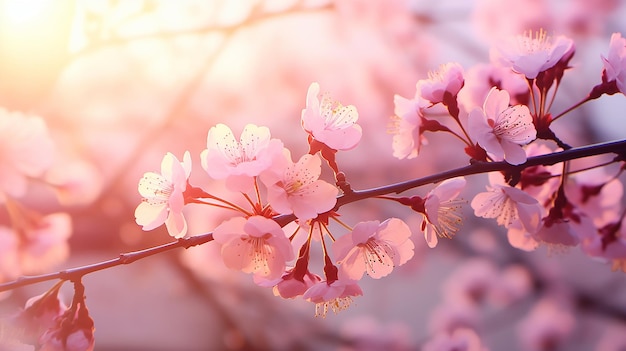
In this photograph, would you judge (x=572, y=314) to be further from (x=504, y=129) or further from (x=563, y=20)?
(x=504, y=129)

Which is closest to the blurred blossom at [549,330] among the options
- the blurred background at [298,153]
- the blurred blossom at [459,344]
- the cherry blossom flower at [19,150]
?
the blurred background at [298,153]

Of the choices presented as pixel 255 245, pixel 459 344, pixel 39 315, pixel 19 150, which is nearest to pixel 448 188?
pixel 255 245

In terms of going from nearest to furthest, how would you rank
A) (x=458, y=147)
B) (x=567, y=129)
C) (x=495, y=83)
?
(x=495, y=83) → (x=567, y=129) → (x=458, y=147)

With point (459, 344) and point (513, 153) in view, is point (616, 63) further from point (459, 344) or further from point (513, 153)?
point (459, 344)

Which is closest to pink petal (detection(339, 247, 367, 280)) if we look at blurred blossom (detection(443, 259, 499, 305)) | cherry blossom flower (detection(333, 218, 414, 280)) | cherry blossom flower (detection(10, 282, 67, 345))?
cherry blossom flower (detection(333, 218, 414, 280))

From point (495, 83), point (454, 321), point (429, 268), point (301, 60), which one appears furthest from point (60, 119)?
point (429, 268)
